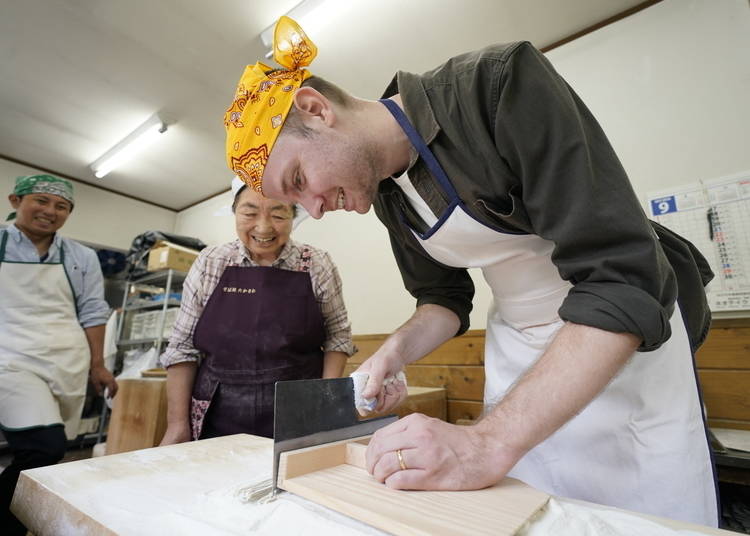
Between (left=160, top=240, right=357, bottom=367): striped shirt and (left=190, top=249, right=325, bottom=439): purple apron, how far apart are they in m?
0.03

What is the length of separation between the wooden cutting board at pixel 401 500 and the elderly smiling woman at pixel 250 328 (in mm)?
666

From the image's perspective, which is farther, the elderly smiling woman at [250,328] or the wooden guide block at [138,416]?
the wooden guide block at [138,416]

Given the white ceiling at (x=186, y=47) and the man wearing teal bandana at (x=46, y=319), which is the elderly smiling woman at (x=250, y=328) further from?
the white ceiling at (x=186, y=47)

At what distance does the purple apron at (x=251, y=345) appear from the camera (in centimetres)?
117

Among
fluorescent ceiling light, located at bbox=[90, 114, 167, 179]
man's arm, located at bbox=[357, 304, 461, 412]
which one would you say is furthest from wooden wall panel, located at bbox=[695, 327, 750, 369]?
fluorescent ceiling light, located at bbox=[90, 114, 167, 179]

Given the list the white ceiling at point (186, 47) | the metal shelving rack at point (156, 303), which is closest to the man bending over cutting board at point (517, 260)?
the white ceiling at point (186, 47)

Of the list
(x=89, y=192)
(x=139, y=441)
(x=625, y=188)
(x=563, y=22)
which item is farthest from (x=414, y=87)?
(x=89, y=192)

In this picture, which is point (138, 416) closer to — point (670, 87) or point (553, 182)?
point (553, 182)

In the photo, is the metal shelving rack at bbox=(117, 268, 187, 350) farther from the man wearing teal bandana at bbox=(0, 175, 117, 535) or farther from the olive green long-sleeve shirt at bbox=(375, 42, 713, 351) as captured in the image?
the olive green long-sleeve shirt at bbox=(375, 42, 713, 351)

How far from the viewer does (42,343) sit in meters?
1.81

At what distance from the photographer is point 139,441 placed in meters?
1.48

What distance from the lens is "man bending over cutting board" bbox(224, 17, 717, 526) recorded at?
0.48 m

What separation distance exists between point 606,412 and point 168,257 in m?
3.44

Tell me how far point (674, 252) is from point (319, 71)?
7.42 ft
